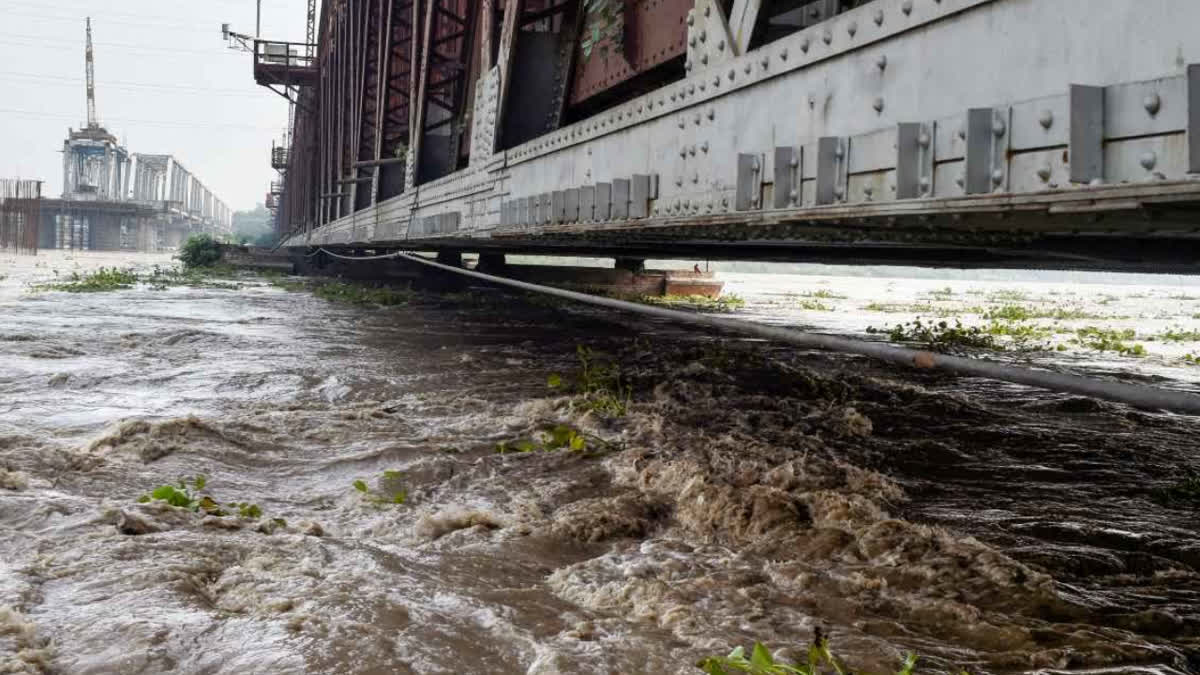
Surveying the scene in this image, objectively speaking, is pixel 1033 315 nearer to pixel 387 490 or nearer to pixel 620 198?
pixel 620 198

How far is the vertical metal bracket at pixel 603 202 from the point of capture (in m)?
5.98

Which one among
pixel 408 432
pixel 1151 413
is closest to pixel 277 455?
pixel 408 432

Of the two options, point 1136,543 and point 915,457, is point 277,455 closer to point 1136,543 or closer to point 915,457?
point 915,457

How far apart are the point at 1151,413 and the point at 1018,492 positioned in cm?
372

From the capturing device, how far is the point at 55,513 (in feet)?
11.3

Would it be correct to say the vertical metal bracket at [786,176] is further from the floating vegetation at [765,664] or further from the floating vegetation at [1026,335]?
the floating vegetation at [1026,335]

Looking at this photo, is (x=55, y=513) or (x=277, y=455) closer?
(x=55, y=513)

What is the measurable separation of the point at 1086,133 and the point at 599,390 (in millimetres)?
4560

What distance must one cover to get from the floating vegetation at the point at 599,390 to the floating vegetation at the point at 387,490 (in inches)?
81.2

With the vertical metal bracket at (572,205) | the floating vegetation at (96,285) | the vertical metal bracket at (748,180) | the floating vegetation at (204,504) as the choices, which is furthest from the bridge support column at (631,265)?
the floating vegetation at (204,504)

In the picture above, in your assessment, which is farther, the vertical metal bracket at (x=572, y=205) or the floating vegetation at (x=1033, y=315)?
the floating vegetation at (x=1033, y=315)

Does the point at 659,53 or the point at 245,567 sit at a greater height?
the point at 659,53

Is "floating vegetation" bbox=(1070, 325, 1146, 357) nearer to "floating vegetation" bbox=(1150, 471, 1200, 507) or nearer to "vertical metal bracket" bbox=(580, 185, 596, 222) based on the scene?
"floating vegetation" bbox=(1150, 471, 1200, 507)

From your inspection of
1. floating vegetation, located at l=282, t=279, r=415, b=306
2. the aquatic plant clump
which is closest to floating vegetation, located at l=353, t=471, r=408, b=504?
floating vegetation, located at l=282, t=279, r=415, b=306
